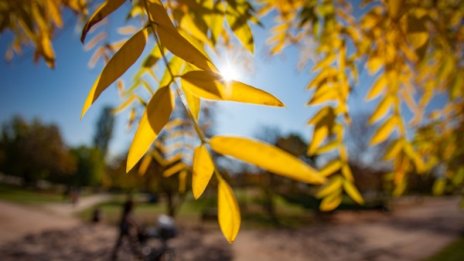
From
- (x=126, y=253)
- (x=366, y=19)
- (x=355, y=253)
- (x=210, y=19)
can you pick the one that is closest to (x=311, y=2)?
Result: (x=366, y=19)

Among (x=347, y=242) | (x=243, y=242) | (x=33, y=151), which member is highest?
(x=33, y=151)

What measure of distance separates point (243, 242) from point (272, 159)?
37.2ft

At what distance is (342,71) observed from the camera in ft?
3.68

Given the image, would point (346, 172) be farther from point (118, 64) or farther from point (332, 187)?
point (118, 64)

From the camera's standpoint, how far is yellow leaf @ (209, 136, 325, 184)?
1.07ft

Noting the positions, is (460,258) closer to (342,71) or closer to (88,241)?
(342,71)

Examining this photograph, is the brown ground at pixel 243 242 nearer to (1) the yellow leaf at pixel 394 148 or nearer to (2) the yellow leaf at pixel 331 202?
(1) the yellow leaf at pixel 394 148

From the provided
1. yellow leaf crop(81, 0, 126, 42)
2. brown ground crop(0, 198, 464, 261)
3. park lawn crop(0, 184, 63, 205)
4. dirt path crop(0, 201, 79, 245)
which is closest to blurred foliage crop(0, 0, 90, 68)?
yellow leaf crop(81, 0, 126, 42)

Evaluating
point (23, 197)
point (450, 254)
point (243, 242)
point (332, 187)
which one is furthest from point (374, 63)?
point (23, 197)

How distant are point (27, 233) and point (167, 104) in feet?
43.4

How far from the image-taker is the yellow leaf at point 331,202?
924 mm

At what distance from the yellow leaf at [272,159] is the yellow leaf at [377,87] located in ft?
2.98

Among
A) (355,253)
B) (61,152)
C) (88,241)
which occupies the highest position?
(61,152)

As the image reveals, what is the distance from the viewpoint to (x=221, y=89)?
40 cm
